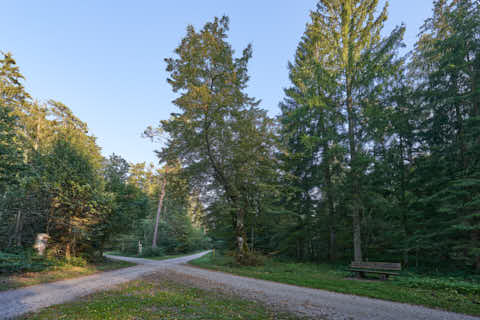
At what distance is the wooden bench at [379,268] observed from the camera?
29.7 ft

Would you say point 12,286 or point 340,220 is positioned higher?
point 340,220

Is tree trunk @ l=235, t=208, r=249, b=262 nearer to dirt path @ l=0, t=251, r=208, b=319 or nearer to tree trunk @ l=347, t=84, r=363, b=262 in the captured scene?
tree trunk @ l=347, t=84, r=363, b=262

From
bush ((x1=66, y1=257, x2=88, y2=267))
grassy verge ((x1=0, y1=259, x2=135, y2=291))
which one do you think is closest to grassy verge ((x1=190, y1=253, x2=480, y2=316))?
grassy verge ((x1=0, y1=259, x2=135, y2=291))

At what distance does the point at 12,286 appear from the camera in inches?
289

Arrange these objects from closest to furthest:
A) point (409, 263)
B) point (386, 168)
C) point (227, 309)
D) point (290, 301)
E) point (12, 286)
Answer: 1. point (227, 309)
2. point (290, 301)
3. point (12, 286)
4. point (386, 168)
5. point (409, 263)

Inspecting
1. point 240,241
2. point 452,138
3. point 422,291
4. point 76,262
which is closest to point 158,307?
point 422,291

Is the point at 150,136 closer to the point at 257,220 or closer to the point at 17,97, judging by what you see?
the point at 17,97

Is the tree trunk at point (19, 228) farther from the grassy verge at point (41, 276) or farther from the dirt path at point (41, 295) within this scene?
the dirt path at point (41, 295)

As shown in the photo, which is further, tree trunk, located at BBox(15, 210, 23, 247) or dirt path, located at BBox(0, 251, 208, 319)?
tree trunk, located at BBox(15, 210, 23, 247)

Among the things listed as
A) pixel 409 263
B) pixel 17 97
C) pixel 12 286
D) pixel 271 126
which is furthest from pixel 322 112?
pixel 17 97

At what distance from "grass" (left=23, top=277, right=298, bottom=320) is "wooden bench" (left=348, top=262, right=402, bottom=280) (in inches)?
256

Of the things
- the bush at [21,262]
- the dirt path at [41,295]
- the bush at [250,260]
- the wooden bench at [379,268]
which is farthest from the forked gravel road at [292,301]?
the bush at [250,260]

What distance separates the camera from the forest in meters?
11.0

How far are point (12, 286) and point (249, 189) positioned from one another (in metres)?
12.1
